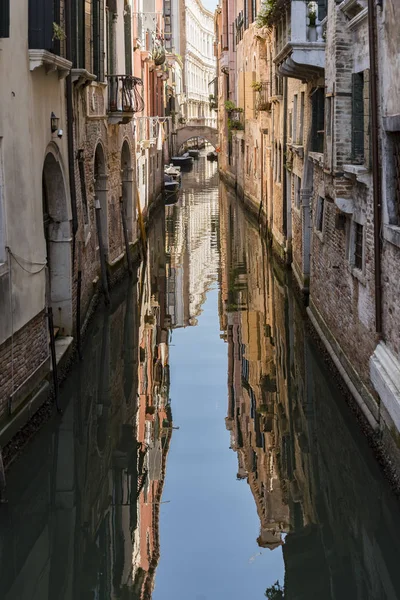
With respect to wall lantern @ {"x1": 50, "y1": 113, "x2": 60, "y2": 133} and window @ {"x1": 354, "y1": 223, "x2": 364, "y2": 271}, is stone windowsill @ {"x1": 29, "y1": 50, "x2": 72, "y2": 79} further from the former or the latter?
window @ {"x1": 354, "y1": 223, "x2": 364, "y2": 271}

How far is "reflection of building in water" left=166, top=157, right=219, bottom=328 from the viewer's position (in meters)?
17.7

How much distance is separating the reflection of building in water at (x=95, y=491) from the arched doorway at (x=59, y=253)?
30.5 inches

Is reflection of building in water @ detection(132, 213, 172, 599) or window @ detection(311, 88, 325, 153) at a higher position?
window @ detection(311, 88, 325, 153)

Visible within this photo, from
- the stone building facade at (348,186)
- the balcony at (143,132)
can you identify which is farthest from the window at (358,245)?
the balcony at (143,132)

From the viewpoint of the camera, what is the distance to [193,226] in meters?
29.3

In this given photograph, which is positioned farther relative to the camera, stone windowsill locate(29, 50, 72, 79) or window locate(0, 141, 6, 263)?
stone windowsill locate(29, 50, 72, 79)

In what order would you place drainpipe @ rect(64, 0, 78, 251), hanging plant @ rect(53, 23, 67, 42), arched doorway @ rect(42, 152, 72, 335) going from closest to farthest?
hanging plant @ rect(53, 23, 67, 42)
arched doorway @ rect(42, 152, 72, 335)
drainpipe @ rect(64, 0, 78, 251)

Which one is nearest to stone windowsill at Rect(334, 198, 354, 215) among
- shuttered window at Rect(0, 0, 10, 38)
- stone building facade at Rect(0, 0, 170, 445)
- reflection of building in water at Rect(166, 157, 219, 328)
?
stone building facade at Rect(0, 0, 170, 445)

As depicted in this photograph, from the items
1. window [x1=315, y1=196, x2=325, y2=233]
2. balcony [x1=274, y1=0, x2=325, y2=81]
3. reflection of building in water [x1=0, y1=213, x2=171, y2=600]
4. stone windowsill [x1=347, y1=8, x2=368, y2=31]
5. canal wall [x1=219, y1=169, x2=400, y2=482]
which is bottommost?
reflection of building in water [x1=0, y1=213, x2=171, y2=600]

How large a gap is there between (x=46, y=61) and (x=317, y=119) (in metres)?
6.48

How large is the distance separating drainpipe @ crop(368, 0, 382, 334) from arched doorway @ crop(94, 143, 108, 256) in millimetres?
8904

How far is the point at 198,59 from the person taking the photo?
8088cm

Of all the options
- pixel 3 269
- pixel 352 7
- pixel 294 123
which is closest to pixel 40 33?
pixel 3 269

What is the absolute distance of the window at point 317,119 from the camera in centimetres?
1543
